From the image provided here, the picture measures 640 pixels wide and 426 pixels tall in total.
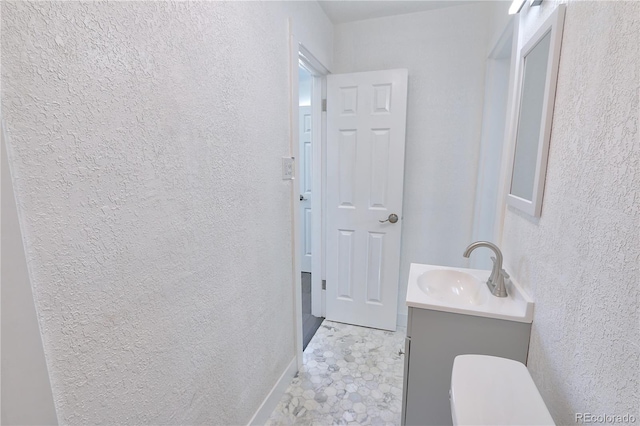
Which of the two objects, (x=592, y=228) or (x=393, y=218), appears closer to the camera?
(x=592, y=228)

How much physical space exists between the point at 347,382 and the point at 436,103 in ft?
6.39

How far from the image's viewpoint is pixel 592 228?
689mm

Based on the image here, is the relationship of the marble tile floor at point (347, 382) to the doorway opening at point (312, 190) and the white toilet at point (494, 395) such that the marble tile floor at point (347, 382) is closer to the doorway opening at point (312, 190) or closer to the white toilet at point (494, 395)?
the doorway opening at point (312, 190)

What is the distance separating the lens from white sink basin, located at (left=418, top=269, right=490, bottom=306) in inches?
55.4

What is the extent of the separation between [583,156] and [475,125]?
4.71ft

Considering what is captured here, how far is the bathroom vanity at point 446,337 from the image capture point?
1.08 metres

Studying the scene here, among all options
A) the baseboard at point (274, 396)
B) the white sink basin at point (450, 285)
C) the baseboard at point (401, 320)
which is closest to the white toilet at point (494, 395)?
the white sink basin at point (450, 285)

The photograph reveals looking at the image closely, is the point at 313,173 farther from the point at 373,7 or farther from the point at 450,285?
the point at 450,285

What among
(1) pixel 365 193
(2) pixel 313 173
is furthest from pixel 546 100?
(2) pixel 313 173

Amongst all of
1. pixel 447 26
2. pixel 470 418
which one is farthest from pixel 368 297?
pixel 447 26

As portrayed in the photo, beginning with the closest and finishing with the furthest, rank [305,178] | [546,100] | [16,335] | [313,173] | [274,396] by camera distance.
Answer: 1. [16,335]
2. [546,100]
3. [274,396]
4. [313,173]
5. [305,178]

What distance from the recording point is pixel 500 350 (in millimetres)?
1108

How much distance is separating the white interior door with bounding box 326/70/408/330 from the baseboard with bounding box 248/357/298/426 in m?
0.74

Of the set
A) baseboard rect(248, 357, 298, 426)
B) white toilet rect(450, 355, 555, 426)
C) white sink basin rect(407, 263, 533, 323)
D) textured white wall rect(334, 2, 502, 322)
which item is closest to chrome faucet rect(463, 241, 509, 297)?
white sink basin rect(407, 263, 533, 323)
